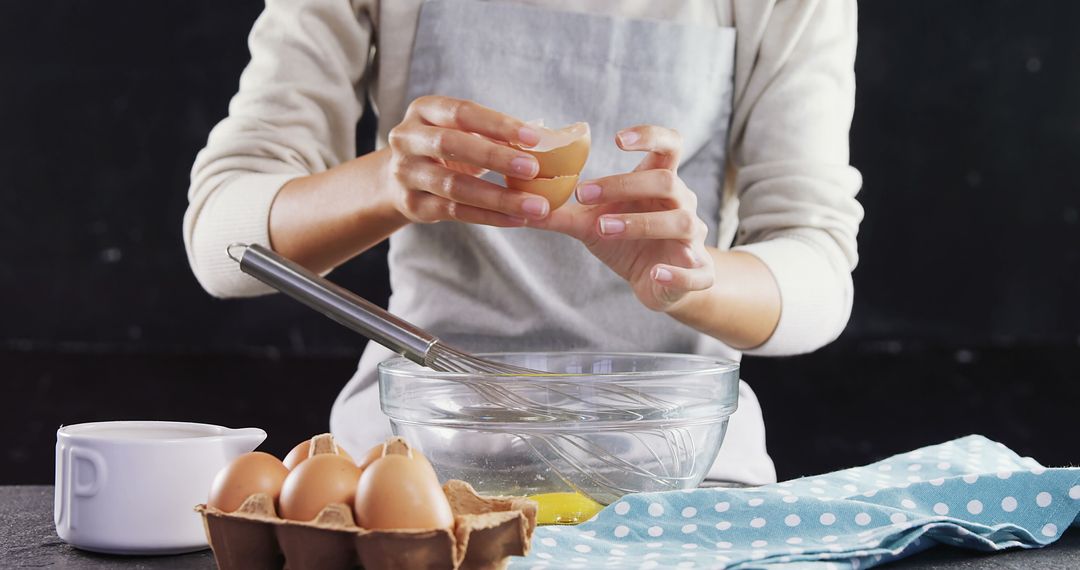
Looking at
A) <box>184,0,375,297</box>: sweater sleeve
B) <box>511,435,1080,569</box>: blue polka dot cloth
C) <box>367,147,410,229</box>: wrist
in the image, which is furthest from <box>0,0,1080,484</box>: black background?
<box>511,435,1080,569</box>: blue polka dot cloth

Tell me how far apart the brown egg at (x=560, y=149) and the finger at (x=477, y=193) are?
3 centimetres

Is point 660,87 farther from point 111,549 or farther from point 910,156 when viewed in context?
point 910,156

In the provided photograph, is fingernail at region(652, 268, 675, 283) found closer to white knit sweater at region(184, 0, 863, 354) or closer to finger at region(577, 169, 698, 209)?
finger at region(577, 169, 698, 209)

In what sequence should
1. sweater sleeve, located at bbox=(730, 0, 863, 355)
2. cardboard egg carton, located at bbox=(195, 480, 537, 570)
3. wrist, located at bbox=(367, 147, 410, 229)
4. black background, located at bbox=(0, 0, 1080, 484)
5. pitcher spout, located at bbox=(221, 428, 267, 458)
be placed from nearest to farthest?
1. cardboard egg carton, located at bbox=(195, 480, 537, 570)
2. pitcher spout, located at bbox=(221, 428, 267, 458)
3. wrist, located at bbox=(367, 147, 410, 229)
4. sweater sleeve, located at bbox=(730, 0, 863, 355)
5. black background, located at bbox=(0, 0, 1080, 484)

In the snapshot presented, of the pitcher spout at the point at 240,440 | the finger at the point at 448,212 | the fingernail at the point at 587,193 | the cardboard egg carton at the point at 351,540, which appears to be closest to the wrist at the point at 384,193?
the finger at the point at 448,212

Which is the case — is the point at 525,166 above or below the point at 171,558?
above

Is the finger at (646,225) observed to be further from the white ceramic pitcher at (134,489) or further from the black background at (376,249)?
the black background at (376,249)

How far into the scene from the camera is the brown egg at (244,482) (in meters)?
0.49

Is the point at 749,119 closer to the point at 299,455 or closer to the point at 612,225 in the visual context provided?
the point at 612,225

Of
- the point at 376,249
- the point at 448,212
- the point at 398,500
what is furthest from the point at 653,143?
the point at 376,249

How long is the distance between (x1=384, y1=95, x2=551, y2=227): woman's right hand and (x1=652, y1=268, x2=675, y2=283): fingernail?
99 mm

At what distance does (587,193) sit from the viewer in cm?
72

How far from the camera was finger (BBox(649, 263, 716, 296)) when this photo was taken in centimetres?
76

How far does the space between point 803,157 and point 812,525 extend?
521 millimetres
